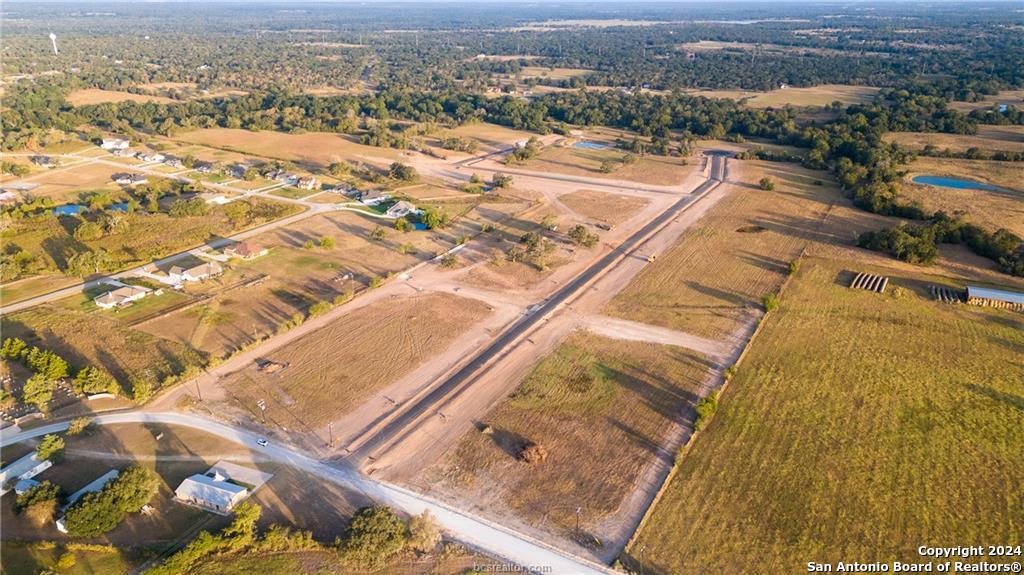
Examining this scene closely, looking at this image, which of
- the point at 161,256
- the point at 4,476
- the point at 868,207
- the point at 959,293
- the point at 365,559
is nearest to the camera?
the point at 365,559

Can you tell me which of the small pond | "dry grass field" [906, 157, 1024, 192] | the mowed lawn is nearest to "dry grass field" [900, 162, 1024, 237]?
the small pond

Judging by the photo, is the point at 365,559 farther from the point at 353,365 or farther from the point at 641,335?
the point at 641,335

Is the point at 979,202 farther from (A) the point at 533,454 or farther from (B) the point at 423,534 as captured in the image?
(B) the point at 423,534

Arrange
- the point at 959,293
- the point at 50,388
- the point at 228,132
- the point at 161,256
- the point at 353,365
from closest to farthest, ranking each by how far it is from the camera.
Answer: the point at 50,388 → the point at 353,365 → the point at 959,293 → the point at 161,256 → the point at 228,132

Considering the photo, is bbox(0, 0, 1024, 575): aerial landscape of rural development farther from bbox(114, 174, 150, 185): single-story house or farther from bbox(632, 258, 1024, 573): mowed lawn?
bbox(114, 174, 150, 185): single-story house

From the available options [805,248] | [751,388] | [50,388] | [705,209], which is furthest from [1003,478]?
[50,388]

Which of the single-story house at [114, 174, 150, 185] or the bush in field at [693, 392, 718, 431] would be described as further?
the single-story house at [114, 174, 150, 185]
